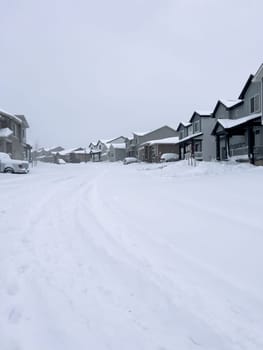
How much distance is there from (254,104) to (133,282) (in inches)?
989

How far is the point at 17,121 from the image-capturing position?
40625 mm

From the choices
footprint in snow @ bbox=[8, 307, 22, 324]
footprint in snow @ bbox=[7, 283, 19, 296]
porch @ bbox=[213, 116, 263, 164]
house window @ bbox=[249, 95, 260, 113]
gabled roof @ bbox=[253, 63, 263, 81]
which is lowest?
footprint in snow @ bbox=[8, 307, 22, 324]

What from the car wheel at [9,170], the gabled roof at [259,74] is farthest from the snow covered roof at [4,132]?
the gabled roof at [259,74]

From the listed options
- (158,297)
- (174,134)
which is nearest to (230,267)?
(158,297)

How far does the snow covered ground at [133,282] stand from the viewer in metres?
2.47

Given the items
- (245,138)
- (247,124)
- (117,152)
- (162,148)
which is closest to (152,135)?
(162,148)

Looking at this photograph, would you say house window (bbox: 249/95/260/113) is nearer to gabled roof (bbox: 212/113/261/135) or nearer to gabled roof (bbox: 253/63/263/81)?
gabled roof (bbox: 212/113/261/135)

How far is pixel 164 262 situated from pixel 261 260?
54.4 inches

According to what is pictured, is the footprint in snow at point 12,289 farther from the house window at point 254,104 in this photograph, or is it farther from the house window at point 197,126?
the house window at point 197,126

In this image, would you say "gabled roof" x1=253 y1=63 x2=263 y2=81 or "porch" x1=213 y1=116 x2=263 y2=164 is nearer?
"gabled roof" x1=253 y1=63 x2=263 y2=81

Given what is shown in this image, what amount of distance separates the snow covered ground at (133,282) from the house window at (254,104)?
20.6 metres

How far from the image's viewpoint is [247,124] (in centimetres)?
2145

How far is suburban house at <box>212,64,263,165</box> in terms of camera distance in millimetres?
21141

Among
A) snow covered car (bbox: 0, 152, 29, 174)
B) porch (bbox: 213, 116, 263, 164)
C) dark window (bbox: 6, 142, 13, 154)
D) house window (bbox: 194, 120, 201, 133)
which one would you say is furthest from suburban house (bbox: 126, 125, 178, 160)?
snow covered car (bbox: 0, 152, 29, 174)
